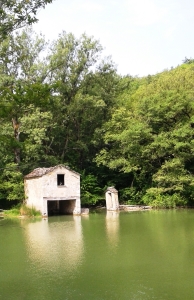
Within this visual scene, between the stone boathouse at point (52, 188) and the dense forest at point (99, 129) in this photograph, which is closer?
the stone boathouse at point (52, 188)

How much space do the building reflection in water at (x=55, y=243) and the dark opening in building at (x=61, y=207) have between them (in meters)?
3.92

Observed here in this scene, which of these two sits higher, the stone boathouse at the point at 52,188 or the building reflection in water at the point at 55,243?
the stone boathouse at the point at 52,188

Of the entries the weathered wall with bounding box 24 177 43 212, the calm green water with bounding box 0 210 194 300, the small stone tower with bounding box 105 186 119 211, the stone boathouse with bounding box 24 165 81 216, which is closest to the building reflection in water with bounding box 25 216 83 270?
the calm green water with bounding box 0 210 194 300

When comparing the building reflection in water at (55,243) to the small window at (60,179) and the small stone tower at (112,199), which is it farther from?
the small stone tower at (112,199)

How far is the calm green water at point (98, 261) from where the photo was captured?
9.10m

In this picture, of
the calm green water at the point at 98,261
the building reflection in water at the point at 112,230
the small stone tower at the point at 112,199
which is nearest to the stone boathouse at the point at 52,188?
the small stone tower at the point at 112,199

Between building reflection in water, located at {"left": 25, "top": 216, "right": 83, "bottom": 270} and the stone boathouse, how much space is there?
8.07 feet

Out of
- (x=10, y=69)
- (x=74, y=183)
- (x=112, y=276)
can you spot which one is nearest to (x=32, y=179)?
(x=74, y=183)

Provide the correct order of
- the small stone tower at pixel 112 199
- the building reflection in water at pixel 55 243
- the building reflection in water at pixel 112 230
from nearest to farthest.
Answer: the building reflection in water at pixel 55 243
the building reflection in water at pixel 112 230
the small stone tower at pixel 112 199

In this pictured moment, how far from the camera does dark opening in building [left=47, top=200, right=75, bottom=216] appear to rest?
26.5m

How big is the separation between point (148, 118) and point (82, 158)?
772cm

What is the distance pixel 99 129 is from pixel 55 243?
58.5 feet

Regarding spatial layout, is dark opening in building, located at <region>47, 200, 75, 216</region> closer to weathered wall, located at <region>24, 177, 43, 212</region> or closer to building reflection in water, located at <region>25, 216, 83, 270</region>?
weathered wall, located at <region>24, 177, 43, 212</region>

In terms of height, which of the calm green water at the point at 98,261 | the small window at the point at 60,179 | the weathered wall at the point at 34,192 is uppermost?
the small window at the point at 60,179
